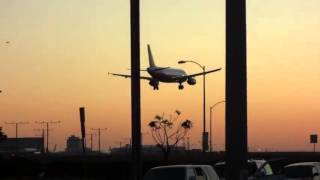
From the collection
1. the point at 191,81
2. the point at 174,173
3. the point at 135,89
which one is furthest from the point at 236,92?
the point at 191,81

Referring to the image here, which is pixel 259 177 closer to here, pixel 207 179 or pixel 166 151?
pixel 207 179

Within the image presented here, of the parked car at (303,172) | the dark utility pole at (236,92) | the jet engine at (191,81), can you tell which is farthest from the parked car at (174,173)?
the jet engine at (191,81)

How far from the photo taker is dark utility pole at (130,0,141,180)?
20.8 metres

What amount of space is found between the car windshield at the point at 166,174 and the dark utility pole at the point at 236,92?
11.1 m

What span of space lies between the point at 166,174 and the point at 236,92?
11.7m

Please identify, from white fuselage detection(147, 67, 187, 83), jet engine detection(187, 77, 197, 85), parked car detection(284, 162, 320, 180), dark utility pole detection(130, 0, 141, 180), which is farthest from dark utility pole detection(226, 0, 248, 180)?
white fuselage detection(147, 67, 187, 83)

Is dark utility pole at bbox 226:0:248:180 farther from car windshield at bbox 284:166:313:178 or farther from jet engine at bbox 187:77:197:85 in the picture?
jet engine at bbox 187:77:197:85

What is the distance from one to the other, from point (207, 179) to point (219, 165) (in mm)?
7711

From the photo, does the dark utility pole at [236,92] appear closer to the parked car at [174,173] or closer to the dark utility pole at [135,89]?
the dark utility pole at [135,89]

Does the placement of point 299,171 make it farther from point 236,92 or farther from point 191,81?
point 191,81

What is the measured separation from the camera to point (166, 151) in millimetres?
70562

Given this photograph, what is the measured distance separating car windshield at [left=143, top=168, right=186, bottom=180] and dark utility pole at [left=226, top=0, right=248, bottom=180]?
1112 centimetres

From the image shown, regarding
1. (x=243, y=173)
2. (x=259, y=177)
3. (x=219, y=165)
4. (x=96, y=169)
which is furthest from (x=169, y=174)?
(x=96, y=169)

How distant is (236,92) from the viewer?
10273mm
